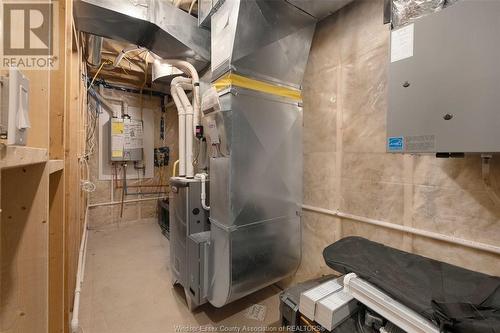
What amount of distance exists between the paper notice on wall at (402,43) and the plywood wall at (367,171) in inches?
18.1

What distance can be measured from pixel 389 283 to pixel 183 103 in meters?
2.07

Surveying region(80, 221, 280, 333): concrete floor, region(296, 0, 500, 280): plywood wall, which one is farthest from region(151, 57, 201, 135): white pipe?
region(80, 221, 280, 333): concrete floor

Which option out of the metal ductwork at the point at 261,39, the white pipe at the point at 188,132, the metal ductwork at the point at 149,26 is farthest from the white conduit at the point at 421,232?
the metal ductwork at the point at 149,26

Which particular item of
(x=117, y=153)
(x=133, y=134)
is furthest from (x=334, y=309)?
(x=133, y=134)

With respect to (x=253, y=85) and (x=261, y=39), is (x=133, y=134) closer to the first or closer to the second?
(x=253, y=85)

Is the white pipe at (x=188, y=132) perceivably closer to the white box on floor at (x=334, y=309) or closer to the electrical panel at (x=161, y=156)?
the white box on floor at (x=334, y=309)

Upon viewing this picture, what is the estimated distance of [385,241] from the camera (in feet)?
4.97

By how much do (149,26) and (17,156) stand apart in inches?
67.9

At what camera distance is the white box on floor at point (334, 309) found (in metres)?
1.07

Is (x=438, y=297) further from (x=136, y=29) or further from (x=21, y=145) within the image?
(x=136, y=29)

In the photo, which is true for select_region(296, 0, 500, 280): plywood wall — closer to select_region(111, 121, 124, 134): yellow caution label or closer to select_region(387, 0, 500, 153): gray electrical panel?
select_region(387, 0, 500, 153): gray electrical panel

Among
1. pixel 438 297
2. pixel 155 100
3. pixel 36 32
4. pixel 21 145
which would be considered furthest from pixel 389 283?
pixel 155 100

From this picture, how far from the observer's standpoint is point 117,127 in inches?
145

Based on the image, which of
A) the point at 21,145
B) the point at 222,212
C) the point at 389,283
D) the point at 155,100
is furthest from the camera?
the point at 155,100
